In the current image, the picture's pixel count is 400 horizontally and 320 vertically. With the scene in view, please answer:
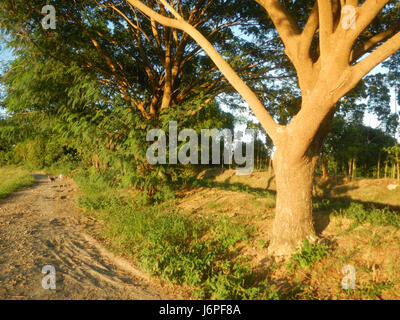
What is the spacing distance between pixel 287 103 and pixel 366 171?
1281cm

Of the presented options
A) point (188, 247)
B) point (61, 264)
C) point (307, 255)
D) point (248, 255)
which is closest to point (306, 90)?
point (307, 255)

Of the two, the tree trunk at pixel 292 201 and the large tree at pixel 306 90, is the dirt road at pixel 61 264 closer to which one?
the tree trunk at pixel 292 201

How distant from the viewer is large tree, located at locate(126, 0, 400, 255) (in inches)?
115

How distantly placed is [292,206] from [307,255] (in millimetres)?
699

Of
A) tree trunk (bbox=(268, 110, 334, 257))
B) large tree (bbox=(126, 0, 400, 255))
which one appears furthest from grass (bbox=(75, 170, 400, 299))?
large tree (bbox=(126, 0, 400, 255))

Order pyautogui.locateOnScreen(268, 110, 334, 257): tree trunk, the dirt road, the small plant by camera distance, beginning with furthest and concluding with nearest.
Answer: pyautogui.locateOnScreen(268, 110, 334, 257): tree trunk, the small plant, the dirt road

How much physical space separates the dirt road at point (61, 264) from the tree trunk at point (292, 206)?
1905 mm

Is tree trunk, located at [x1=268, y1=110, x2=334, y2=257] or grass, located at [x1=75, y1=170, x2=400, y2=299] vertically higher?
tree trunk, located at [x1=268, y1=110, x2=334, y2=257]

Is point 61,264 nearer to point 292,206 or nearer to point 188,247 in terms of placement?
point 188,247

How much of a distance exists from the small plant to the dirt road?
72.0 inches

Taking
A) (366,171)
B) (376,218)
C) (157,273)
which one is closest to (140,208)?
(157,273)

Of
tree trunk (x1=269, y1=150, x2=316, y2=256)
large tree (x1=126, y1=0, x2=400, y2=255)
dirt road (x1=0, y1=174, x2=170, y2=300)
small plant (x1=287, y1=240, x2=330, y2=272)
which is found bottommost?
dirt road (x1=0, y1=174, x2=170, y2=300)

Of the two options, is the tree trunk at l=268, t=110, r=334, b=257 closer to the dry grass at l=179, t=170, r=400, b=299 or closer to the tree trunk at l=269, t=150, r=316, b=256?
the tree trunk at l=269, t=150, r=316, b=256
